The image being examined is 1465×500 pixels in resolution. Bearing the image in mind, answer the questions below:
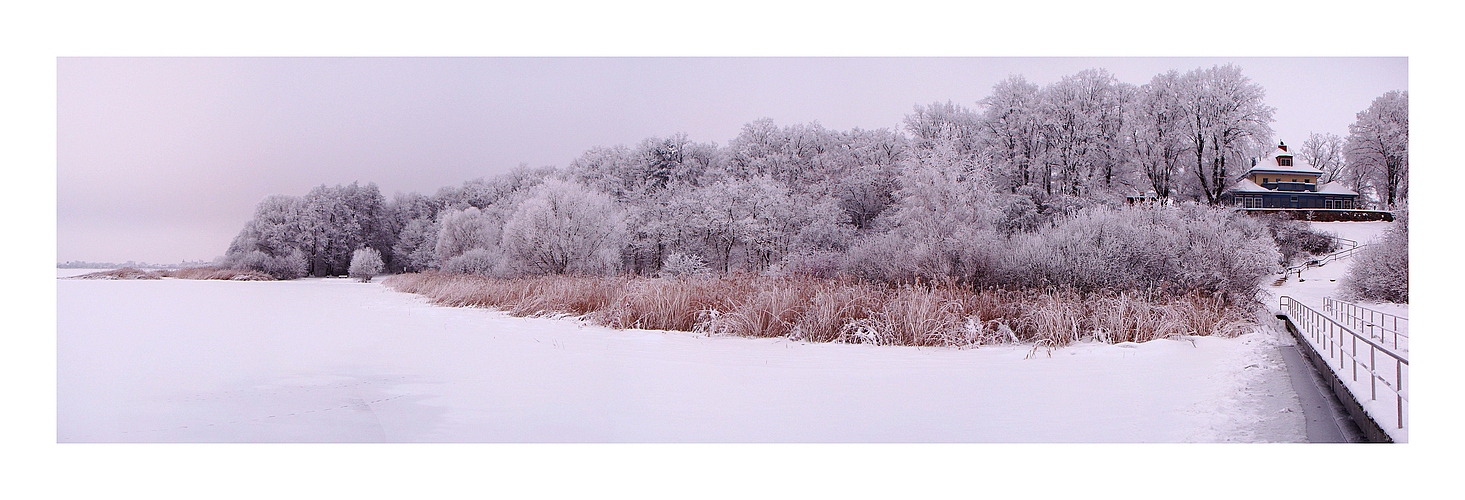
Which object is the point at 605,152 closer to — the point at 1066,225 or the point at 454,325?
the point at 454,325

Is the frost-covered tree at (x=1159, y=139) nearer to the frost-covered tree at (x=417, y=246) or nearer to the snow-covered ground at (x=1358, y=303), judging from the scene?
the snow-covered ground at (x=1358, y=303)

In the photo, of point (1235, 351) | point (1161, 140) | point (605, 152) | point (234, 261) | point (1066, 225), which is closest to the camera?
point (1235, 351)

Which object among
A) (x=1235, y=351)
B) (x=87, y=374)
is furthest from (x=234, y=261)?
(x=1235, y=351)

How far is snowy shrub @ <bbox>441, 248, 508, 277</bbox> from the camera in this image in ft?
44.9

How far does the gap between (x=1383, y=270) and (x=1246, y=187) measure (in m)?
3.63

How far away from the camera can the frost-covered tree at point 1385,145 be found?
5176mm

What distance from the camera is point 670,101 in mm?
8500

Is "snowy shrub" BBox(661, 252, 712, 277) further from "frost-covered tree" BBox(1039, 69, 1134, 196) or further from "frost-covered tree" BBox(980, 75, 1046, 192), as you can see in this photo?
"frost-covered tree" BBox(1039, 69, 1134, 196)

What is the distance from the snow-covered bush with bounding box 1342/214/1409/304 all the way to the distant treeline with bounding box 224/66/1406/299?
1262 mm

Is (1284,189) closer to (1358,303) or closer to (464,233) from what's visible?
(1358,303)

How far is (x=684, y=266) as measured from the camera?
11.4 meters

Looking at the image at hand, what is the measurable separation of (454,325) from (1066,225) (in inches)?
341

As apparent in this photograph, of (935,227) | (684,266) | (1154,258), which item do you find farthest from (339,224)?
(1154,258)

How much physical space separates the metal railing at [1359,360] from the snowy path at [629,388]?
331 millimetres
